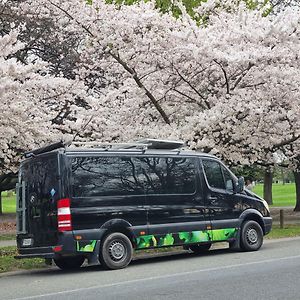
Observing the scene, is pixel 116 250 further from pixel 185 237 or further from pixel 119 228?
pixel 185 237

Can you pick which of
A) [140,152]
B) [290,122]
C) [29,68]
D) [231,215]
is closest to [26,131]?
[29,68]

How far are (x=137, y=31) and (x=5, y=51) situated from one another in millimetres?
4959

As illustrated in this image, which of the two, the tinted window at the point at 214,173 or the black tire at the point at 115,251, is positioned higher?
the tinted window at the point at 214,173

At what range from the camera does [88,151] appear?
39.0ft

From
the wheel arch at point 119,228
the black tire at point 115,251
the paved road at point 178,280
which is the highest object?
the wheel arch at point 119,228

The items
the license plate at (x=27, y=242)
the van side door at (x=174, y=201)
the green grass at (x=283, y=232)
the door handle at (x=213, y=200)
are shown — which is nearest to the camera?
the license plate at (x=27, y=242)

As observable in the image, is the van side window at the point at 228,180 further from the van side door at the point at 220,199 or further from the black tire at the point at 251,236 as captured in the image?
the black tire at the point at 251,236

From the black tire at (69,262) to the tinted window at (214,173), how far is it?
10.8 ft

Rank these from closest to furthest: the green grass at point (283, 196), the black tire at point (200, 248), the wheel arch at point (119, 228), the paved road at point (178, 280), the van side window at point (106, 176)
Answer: the paved road at point (178, 280), the van side window at point (106, 176), the wheel arch at point (119, 228), the black tire at point (200, 248), the green grass at point (283, 196)

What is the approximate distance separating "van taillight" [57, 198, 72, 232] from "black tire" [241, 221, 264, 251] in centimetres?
439

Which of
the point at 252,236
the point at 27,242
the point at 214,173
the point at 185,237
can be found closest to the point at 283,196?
the point at 252,236

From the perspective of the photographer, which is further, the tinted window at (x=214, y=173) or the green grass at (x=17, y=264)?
the tinted window at (x=214, y=173)

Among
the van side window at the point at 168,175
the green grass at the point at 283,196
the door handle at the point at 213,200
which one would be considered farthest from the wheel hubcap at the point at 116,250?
the green grass at the point at 283,196

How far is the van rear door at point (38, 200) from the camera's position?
38.0 feet
